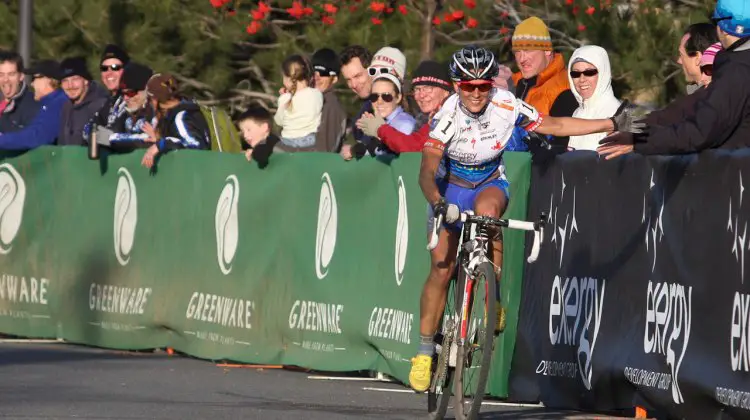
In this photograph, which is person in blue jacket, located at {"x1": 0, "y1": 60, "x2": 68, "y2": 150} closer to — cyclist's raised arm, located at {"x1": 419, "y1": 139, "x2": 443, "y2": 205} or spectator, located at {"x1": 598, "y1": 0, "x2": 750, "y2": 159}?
cyclist's raised arm, located at {"x1": 419, "y1": 139, "x2": 443, "y2": 205}

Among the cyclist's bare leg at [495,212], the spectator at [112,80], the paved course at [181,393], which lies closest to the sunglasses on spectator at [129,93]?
the spectator at [112,80]

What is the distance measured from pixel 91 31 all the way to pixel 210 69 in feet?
4.46

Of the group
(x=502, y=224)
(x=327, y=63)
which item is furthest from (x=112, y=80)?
(x=502, y=224)

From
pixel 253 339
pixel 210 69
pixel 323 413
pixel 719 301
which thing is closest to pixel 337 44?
pixel 210 69

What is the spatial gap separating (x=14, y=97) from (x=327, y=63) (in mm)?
3856

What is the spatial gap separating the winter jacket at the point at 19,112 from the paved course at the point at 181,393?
313cm

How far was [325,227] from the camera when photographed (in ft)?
44.4

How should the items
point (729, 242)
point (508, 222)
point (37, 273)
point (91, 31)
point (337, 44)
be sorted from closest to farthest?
point (729, 242) → point (508, 222) → point (37, 273) → point (337, 44) → point (91, 31)

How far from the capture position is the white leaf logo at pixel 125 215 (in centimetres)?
1573

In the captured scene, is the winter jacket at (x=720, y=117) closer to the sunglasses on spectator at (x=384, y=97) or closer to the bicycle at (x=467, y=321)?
the bicycle at (x=467, y=321)

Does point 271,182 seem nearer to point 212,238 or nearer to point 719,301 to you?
point 212,238

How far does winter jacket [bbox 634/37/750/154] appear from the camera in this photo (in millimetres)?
8789

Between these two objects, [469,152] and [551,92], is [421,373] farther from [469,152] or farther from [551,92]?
[551,92]

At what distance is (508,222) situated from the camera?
9586 millimetres
